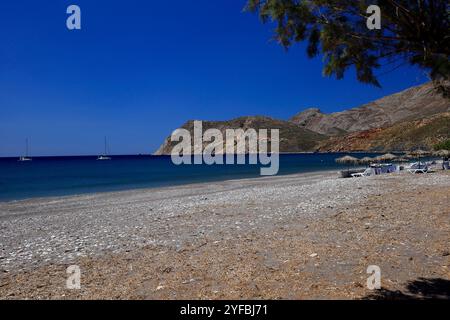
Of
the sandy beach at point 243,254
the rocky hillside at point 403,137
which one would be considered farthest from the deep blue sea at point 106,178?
the rocky hillside at point 403,137

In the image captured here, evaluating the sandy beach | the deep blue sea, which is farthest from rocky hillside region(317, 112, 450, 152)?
the sandy beach

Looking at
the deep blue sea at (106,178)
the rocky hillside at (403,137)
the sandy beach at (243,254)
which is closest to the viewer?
the sandy beach at (243,254)

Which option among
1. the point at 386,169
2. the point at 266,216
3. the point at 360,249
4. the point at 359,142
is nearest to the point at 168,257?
the point at 360,249

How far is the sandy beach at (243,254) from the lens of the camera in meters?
5.99

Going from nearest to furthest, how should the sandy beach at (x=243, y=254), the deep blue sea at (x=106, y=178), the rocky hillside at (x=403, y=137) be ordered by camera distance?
the sandy beach at (x=243, y=254) → the deep blue sea at (x=106, y=178) → the rocky hillside at (x=403, y=137)

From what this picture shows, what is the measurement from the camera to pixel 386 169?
34031mm

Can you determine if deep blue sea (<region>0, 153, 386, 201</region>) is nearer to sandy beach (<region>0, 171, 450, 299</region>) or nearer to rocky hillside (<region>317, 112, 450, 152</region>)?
sandy beach (<region>0, 171, 450, 299</region>)

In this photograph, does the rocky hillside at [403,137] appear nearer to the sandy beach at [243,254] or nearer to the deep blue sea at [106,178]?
the deep blue sea at [106,178]

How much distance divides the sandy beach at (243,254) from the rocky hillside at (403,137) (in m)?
96.4

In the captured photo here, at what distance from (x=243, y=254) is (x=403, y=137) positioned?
457 feet

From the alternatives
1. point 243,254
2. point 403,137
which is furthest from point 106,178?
point 403,137

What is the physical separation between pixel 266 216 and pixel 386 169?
25.6 m

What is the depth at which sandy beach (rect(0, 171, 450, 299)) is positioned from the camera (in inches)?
236
